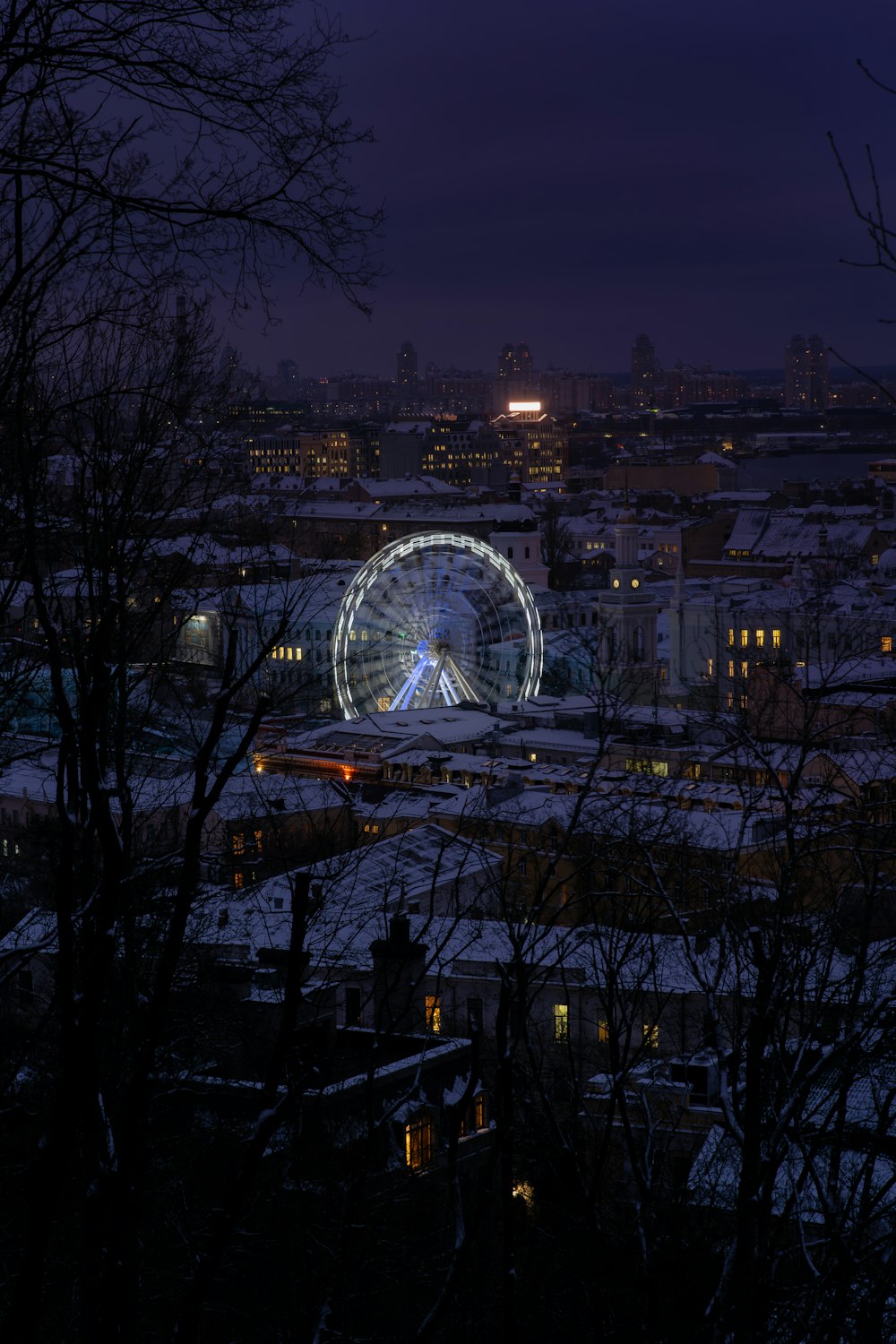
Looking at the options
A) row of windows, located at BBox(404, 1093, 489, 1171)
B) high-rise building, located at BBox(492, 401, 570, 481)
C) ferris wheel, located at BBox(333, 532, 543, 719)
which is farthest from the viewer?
high-rise building, located at BBox(492, 401, 570, 481)

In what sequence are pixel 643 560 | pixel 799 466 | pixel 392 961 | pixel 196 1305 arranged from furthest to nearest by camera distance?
1. pixel 799 466
2. pixel 643 560
3. pixel 392 961
4. pixel 196 1305

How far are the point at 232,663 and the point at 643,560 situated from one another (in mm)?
57876

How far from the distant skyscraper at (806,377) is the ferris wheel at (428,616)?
505 feet

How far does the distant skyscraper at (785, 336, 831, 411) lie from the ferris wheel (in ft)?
505

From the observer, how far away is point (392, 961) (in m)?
10.7

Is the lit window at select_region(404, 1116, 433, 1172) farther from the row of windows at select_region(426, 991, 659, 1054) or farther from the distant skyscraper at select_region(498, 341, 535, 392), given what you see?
the distant skyscraper at select_region(498, 341, 535, 392)

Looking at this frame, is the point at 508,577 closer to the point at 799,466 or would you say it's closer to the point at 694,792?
the point at 694,792

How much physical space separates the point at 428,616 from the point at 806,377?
168977 mm

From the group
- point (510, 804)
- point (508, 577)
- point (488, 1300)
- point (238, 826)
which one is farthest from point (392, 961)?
point (508, 577)

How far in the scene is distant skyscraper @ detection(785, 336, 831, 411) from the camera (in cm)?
18200

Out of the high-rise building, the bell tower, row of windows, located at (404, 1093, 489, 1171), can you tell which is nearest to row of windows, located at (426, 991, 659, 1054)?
row of windows, located at (404, 1093, 489, 1171)

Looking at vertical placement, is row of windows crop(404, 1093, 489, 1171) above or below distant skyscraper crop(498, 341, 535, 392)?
below

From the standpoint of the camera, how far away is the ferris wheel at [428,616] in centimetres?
2817

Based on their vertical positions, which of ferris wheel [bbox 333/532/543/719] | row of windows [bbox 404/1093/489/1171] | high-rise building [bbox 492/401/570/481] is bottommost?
row of windows [bbox 404/1093/489/1171]
